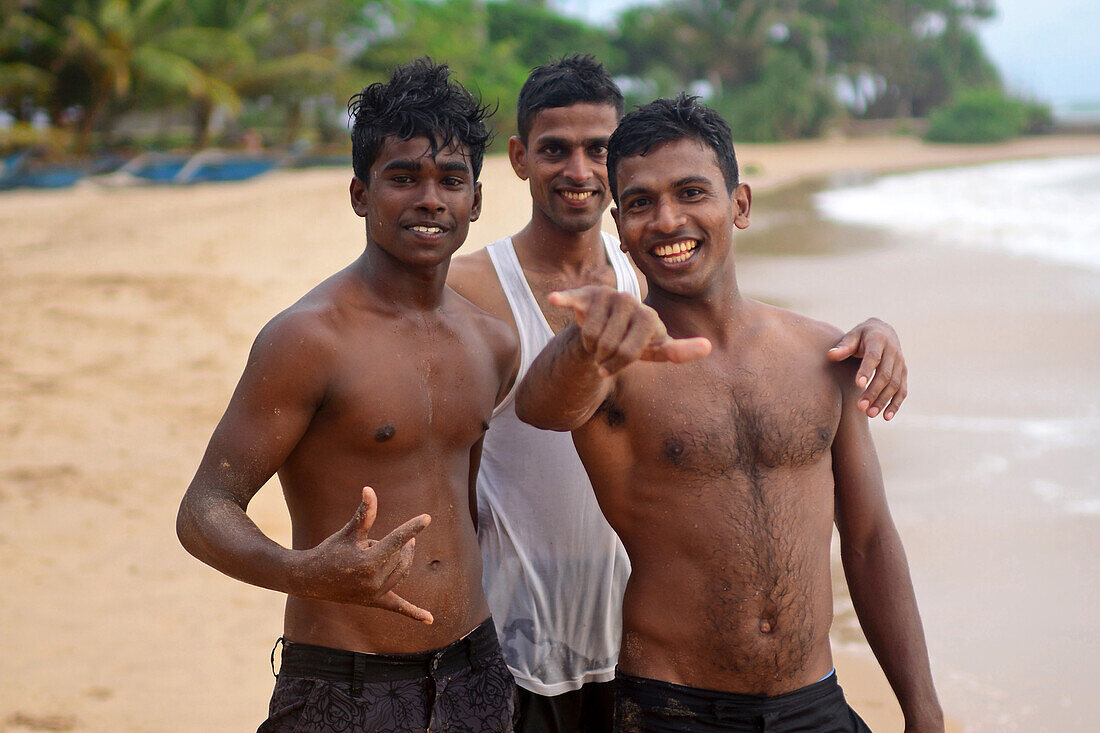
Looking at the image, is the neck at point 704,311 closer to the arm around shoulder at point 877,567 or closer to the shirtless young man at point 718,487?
the shirtless young man at point 718,487

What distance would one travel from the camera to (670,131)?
2.34m

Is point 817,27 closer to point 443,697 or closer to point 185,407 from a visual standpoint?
point 185,407

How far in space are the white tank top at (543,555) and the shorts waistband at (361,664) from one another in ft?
1.68

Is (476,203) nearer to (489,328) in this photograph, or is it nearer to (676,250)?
(489,328)

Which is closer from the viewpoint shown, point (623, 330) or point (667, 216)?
point (623, 330)

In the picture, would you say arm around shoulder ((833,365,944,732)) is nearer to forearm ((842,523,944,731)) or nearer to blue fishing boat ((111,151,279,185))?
forearm ((842,523,944,731))

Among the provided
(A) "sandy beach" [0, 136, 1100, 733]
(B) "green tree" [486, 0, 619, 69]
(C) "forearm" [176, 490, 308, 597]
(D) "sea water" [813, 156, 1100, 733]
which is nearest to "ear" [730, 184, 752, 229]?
(C) "forearm" [176, 490, 308, 597]

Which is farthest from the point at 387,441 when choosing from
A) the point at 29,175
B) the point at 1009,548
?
the point at 29,175

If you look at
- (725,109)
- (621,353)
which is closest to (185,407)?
(621,353)

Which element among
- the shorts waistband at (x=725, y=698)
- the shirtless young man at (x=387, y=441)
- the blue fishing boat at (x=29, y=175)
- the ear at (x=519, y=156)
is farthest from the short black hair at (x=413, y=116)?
the blue fishing boat at (x=29, y=175)

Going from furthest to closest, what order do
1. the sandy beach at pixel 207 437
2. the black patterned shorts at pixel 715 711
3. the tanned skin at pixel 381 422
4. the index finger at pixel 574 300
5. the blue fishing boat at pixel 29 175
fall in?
the blue fishing boat at pixel 29 175 → the sandy beach at pixel 207 437 → the black patterned shorts at pixel 715 711 → the tanned skin at pixel 381 422 → the index finger at pixel 574 300

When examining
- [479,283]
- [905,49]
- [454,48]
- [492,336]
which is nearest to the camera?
[492,336]

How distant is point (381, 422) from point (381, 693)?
21.9 inches

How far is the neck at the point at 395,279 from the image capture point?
2.34 meters
